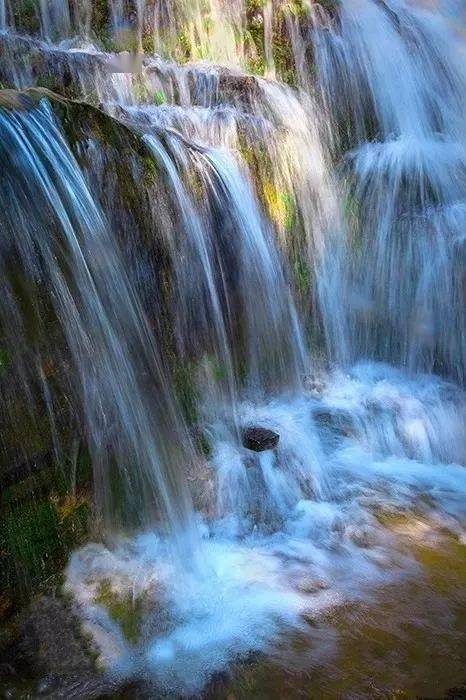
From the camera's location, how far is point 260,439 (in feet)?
14.3

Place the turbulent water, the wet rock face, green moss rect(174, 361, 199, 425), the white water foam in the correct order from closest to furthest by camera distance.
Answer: the white water foam
the turbulent water
green moss rect(174, 361, 199, 425)
the wet rock face

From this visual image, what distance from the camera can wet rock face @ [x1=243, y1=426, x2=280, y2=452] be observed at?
170 inches

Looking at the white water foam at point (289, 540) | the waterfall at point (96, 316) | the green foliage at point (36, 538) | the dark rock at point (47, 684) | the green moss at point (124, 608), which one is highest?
the waterfall at point (96, 316)

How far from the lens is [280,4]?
306 inches

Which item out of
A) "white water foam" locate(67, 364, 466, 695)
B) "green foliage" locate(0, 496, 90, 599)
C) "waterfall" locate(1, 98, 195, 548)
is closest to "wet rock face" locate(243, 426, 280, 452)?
"white water foam" locate(67, 364, 466, 695)

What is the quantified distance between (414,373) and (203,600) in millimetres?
3435

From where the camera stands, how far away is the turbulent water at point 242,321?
317 cm

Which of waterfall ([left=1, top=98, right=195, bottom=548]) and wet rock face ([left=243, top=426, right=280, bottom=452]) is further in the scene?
wet rock face ([left=243, top=426, right=280, bottom=452])

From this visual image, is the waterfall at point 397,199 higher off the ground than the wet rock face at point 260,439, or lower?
higher

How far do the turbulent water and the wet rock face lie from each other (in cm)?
11

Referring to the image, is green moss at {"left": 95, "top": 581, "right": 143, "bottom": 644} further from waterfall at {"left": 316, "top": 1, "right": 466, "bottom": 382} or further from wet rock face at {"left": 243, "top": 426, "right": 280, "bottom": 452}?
waterfall at {"left": 316, "top": 1, "right": 466, "bottom": 382}

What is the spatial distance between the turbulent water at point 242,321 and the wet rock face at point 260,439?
4.4 inches

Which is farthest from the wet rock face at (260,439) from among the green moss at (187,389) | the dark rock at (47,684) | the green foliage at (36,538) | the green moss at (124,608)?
the dark rock at (47,684)

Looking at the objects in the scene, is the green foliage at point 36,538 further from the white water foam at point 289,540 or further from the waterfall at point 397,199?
the waterfall at point 397,199
